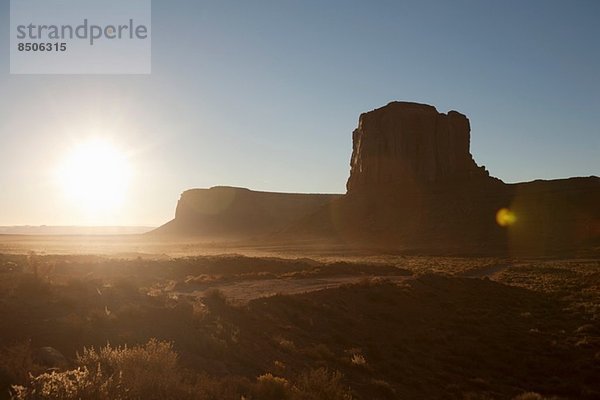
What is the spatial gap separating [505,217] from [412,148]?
93.8 ft

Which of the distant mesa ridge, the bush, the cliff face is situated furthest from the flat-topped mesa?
the bush

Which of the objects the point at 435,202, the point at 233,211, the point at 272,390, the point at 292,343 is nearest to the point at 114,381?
the point at 272,390

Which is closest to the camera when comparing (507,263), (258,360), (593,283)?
(258,360)

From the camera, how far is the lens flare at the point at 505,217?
75562 mm

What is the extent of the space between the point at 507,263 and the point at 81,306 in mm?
47976

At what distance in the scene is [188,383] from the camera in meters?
8.23

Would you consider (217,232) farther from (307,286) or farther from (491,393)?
(491,393)

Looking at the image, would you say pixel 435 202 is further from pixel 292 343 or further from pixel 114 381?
pixel 114 381

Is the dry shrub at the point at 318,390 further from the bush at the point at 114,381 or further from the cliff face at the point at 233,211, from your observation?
the cliff face at the point at 233,211

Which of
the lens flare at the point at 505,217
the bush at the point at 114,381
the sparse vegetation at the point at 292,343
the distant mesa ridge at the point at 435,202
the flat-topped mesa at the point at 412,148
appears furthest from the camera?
the flat-topped mesa at the point at 412,148

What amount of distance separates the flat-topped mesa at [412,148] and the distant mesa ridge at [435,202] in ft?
0.68

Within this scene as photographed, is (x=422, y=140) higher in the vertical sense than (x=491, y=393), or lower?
higher

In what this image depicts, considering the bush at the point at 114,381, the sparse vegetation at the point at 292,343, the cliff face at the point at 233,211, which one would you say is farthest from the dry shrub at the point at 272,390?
the cliff face at the point at 233,211

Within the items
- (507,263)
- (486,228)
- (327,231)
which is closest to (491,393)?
(507,263)
